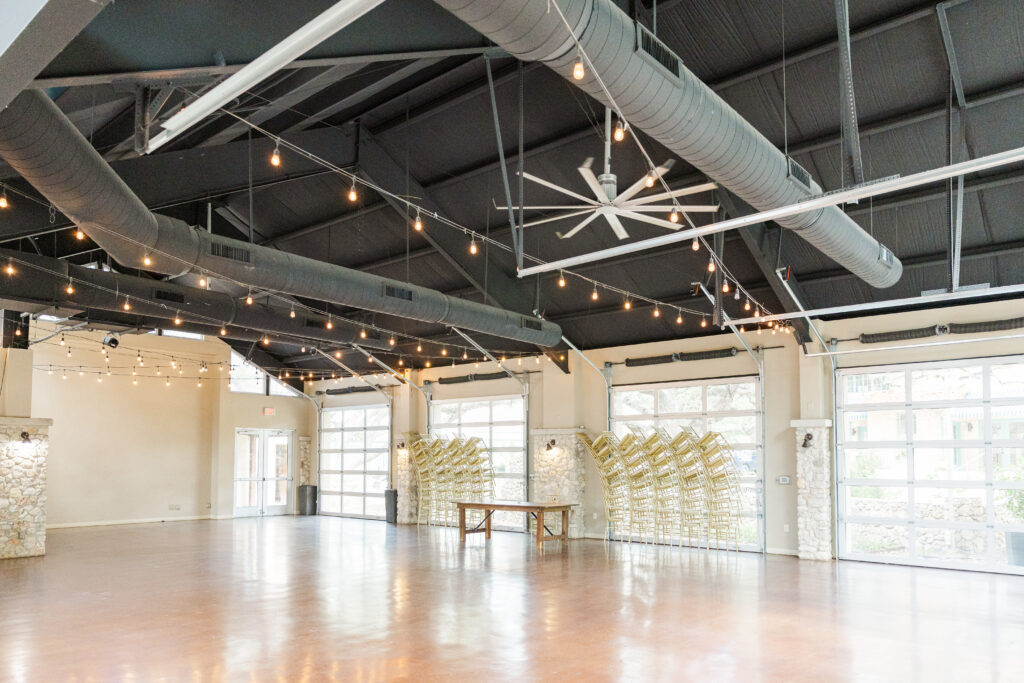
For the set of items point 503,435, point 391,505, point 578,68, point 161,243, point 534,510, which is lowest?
point 391,505

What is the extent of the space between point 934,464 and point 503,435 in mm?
9052

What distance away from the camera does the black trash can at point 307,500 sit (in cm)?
2175

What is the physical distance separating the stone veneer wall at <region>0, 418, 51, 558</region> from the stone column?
13.0 meters

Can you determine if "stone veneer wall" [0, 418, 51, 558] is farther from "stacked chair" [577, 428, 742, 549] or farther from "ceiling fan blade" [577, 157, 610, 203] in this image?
"ceiling fan blade" [577, 157, 610, 203]

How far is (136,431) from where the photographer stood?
1875 cm

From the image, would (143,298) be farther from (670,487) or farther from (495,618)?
(670,487)

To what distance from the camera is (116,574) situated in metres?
10.9

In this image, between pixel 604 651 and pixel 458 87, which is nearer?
pixel 604 651

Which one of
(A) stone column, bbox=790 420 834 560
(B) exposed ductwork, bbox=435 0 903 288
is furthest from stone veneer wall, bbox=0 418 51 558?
(A) stone column, bbox=790 420 834 560

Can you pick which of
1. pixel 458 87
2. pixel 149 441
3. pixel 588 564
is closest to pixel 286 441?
pixel 149 441

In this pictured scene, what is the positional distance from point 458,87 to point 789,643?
763 centimetres

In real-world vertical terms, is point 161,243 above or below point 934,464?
above

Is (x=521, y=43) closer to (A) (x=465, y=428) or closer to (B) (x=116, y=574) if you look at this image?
(B) (x=116, y=574)

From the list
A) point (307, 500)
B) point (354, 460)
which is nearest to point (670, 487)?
point (354, 460)
